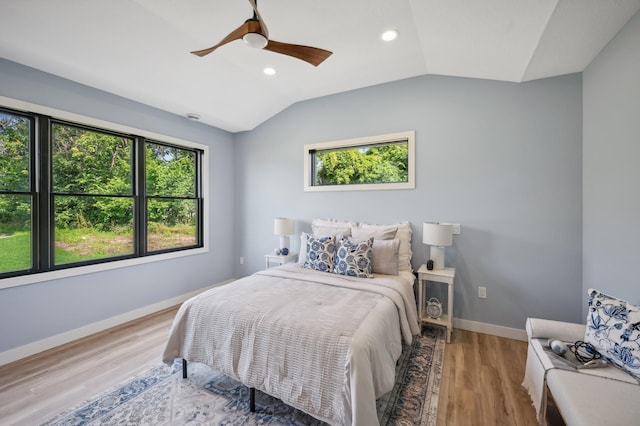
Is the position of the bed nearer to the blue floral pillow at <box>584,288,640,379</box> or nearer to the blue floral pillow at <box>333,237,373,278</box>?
the blue floral pillow at <box>333,237,373,278</box>

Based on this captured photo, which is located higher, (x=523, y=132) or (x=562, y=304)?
(x=523, y=132)

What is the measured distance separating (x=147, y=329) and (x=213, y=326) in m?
1.66

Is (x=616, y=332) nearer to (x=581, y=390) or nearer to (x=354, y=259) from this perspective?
(x=581, y=390)

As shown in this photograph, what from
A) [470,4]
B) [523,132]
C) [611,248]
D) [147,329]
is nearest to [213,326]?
[147,329]

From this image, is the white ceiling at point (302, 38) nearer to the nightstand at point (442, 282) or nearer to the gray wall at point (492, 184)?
the gray wall at point (492, 184)

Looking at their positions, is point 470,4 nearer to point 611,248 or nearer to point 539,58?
point 539,58

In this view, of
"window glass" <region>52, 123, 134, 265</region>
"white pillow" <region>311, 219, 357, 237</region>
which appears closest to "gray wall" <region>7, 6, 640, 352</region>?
"white pillow" <region>311, 219, 357, 237</region>

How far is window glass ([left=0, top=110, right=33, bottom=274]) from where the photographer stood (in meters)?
2.40

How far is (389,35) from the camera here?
2.45m

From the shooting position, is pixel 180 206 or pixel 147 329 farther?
pixel 180 206

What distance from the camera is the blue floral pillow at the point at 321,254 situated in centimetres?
294

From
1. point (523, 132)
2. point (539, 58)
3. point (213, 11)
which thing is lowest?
point (523, 132)

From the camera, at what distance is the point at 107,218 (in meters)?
3.15

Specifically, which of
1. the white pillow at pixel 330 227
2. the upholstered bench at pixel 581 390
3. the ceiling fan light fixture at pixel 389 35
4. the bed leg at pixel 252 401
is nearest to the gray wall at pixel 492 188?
the white pillow at pixel 330 227
